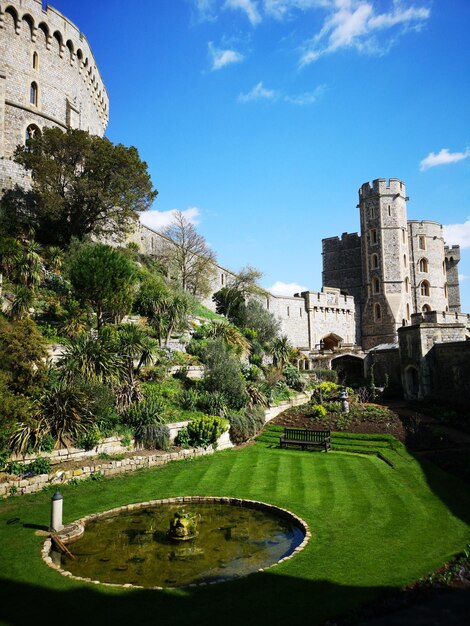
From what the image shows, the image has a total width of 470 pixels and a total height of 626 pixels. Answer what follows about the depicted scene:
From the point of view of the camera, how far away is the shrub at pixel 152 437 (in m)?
16.9

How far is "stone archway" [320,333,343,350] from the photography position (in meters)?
49.4

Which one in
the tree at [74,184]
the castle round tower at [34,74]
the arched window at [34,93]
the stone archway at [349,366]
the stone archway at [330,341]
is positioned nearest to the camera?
the tree at [74,184]

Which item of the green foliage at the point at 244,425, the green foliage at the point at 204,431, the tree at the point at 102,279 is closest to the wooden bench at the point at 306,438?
the green foliage at the point at 244,425

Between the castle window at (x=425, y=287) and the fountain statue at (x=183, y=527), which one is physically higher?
the castle window at (x=425, y=287)

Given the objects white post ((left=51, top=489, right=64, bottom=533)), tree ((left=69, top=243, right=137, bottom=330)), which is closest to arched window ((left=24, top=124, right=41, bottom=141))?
tree ((left=69, top=243, right=137, bottom=330))

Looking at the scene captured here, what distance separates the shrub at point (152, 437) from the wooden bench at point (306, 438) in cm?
500

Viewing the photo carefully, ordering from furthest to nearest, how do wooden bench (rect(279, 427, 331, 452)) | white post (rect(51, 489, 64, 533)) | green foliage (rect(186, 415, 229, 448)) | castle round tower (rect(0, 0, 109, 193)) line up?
castle round tower (rect(0, 0, 109, 193))
wooden bench (rect(279, 427, 331, 452))
green foliage (rect(186, 415, 229, 448))
white post (rect(51, 489, 64, 533))

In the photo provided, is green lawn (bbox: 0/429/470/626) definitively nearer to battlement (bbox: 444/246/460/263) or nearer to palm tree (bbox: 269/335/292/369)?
palm tree (bbox: 269/335/292/369)

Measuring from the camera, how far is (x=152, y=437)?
17.1 m

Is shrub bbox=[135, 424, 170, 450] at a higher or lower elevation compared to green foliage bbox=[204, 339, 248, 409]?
lower

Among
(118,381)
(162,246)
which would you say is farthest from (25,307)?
(162,246)

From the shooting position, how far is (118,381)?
17703 millimetres

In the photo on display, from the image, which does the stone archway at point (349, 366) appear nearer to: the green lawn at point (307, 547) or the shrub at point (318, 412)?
the shrub at point (318, 412)

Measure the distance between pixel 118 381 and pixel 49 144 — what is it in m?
17.2
